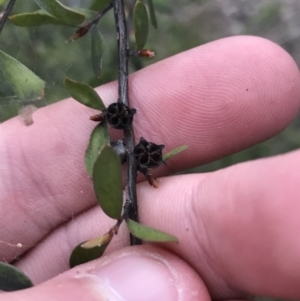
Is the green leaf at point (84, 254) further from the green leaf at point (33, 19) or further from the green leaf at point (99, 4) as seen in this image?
the green leaf at point (99, 4)

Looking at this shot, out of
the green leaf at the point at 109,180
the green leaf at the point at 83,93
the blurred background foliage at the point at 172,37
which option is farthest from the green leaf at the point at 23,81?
the blurred background foliage at the point at 172,37

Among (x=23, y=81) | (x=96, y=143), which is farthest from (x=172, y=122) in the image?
(x=23, y=81)

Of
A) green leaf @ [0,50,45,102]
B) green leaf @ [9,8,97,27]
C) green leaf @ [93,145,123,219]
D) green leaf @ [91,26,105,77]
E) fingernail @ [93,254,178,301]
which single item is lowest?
fingernail @ [93,254,178,301]

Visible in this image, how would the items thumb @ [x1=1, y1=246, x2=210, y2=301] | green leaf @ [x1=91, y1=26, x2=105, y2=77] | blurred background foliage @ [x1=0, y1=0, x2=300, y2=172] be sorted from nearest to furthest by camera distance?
thumb @ [x1=1, y1=246, x2=210, y2=301]
green leaf @ [x1=91, y1=26, x2=105, y2=77]
blurred background foliage @ [x1=0, y1=0, x2=300, y2=172]

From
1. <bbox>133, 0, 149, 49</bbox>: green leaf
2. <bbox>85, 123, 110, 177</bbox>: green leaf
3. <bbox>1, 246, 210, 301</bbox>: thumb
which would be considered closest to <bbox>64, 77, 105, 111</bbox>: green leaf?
<bbox>85, 123, 110, 177</bbox>: green leaf

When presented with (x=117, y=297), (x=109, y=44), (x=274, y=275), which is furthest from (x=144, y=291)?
(x=109, y=44)

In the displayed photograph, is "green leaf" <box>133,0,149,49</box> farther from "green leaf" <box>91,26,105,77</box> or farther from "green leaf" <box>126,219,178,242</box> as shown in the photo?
"green leaf" <box>126,219,178,242</box>

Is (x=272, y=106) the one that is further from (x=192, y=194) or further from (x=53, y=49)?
(x=53, y=49)
